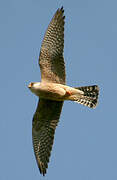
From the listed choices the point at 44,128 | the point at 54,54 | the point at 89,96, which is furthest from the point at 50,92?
the point at 89,96

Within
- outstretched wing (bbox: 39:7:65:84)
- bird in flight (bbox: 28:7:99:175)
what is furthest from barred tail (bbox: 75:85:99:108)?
outstretched wing (bbox: 39:7:65:84)

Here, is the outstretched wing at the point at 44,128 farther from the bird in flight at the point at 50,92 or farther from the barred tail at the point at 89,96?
the barred tail at the point at 89,96

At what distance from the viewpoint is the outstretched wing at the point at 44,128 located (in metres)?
12.5

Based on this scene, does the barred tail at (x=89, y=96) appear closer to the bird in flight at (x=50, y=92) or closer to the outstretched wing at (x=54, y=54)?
the bird in flight at (x=50, y=92)

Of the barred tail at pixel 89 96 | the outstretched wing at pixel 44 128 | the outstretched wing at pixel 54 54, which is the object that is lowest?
the outstretched wing at pixel 44 128

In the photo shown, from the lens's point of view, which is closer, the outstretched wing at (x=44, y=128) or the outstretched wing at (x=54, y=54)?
the outstretched wing at (x=54, y=54)

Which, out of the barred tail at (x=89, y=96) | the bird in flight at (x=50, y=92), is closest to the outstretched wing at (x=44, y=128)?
the bird in flight at (x=50, y=92)

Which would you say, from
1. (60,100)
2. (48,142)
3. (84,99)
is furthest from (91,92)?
(48,142)

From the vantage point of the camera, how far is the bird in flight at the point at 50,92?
12164 millimetres

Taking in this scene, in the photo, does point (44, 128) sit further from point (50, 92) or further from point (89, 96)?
point (89, 96)

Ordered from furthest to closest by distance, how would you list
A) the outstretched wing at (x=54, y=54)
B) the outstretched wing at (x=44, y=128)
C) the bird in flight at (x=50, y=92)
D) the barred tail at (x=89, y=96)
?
the barred tail at (x=89, y=96), the outstretched wing at (x=44, y=128), the outstretched wing at (x=54, y=54), the bird in flight at (x=50, y=92)

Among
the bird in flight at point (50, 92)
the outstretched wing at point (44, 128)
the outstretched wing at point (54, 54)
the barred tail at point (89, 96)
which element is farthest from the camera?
the barred tail at point (89, 96)

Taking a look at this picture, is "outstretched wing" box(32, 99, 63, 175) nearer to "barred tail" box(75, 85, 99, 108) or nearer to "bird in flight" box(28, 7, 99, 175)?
"bird in flight" box(28, 7, 99, 175)

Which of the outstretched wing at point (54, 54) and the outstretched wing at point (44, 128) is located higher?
the outstretched wing at point (54, 54)
